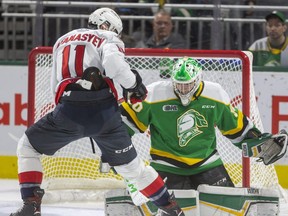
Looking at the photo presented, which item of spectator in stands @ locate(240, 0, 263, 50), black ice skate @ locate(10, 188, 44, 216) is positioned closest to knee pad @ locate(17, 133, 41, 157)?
black ice skate @ locate(10, 188, 44, 216)

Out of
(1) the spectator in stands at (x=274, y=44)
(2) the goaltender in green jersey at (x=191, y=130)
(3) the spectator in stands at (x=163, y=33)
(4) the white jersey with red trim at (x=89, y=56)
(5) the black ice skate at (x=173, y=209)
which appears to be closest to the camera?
(4) the white jersey with red trim at (x=89, y=56)

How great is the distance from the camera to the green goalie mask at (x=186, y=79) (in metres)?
5.34

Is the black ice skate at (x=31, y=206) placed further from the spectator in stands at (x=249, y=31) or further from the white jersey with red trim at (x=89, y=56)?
the spectator in stands at (x=249, y=31)

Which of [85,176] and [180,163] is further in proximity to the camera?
[85,176]

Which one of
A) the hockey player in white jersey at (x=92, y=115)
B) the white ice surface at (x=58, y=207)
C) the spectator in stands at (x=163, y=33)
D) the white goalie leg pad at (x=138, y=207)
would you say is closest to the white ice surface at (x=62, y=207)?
the white ice surface at (x=58, y=207)

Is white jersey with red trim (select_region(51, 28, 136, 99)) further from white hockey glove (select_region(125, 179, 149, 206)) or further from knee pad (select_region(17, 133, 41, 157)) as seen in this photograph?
white hockey glove (select_region(125, 179, 149, 206))

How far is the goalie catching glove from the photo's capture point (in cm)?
539

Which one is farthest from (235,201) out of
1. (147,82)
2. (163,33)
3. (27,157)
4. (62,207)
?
(163,33)

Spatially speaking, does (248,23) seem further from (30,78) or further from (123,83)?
(123,83)

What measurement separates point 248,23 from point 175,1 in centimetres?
65

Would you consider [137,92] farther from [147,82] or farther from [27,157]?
[147,82]

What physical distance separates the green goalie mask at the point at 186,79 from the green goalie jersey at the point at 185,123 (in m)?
0.05

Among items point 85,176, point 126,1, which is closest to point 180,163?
point 85,176

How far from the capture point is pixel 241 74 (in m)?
6.36
